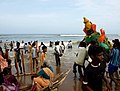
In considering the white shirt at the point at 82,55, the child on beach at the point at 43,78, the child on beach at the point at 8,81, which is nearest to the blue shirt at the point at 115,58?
the white shirt at the point at 82,55

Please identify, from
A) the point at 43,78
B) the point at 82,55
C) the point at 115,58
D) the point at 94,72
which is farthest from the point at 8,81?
the point at 115,58

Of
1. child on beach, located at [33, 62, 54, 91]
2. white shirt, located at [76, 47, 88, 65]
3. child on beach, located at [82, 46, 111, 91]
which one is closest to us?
child on beach, located at [82, 46, 111, 91]

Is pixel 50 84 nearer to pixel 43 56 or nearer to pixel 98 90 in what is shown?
pixel 98 90

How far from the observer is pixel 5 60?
8844 millimetres

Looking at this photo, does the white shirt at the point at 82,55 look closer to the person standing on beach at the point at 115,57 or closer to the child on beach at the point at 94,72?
the person standing on beach at the point at 115,57

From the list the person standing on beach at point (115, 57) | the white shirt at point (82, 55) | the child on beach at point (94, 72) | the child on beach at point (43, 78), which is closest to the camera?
the child on beach at point (94, 72)

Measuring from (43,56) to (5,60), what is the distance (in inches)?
112

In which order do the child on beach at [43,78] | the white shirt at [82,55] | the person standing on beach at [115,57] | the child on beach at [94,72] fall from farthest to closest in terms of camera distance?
the person standing on beach at [115,57], the white shirt at [82,55], the child on beach at [43,78], the child on beach at [94,72]

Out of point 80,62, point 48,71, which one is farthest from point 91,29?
point 48,71

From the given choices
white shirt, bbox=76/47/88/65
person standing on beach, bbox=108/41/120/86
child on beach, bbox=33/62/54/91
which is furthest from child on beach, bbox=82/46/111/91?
person standing on beach, bbox=108/41/120/86

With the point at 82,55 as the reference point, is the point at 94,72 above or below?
above

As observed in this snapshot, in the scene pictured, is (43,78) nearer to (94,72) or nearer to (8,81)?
(8,81)

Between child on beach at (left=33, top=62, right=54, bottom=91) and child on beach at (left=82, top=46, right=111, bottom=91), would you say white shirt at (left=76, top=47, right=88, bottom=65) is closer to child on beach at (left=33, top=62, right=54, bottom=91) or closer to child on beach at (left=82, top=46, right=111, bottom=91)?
child on beach at (left=33, top=62, right=54, bottom=91)

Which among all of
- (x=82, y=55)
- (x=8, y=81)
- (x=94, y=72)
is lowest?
(x=8, y=81)
